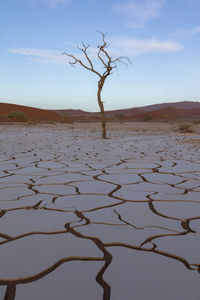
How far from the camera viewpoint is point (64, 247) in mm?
1263

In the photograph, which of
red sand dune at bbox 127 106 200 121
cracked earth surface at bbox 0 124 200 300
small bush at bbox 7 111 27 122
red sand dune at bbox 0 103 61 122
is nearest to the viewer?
cracked earth surface at bbox 0 124 200 300

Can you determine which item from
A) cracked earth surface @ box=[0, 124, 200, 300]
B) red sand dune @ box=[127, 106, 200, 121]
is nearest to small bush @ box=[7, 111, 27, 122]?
red sand dune @ box=[127, 106, 200, 121]

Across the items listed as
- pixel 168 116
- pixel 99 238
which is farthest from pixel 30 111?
pixel 99 238

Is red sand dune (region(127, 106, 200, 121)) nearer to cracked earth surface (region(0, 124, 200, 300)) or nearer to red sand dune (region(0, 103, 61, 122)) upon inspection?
red sand dune (region(0, 103, 61, 122))

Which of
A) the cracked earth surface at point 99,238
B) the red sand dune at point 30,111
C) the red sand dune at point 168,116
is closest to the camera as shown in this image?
the cracked earth surface at point 99,238

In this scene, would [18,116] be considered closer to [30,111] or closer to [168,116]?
[30,111]

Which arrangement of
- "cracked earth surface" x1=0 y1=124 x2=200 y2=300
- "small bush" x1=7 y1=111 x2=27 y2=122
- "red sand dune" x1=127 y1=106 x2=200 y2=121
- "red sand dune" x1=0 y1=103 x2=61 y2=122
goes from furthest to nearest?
"red sand dune" x1=0 y1=103 x2=61 y2=122 < "red sand dune" x1=127 y1=106 x2=200 y2=121 < "small bush" x1=7 y1=111 x2=27 y2=122 < "cracked earth surface" x1=0 y1=124 x2=200 y2=300

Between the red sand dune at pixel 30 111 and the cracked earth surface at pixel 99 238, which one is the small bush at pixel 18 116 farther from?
the red sand dune at pixel 30 111

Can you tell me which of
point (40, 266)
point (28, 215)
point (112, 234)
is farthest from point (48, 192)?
point (40, 266)

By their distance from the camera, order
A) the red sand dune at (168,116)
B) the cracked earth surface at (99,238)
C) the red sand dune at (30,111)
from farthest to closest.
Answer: the red sand dune at (30,111) → the red sand dune at (168,116) → the cracked earth surface at (99,238)

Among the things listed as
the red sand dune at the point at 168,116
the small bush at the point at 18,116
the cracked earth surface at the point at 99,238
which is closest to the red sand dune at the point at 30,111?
the red sand dune at the point at 168,116

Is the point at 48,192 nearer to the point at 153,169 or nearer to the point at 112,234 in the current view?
the point at 112,234

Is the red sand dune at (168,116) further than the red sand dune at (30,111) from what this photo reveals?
No

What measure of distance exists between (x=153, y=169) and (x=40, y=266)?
228cm
